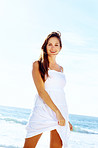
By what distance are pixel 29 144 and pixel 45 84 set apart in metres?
0.63

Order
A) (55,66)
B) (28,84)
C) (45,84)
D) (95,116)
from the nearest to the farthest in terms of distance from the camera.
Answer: (45,84) < (55,66) < (95,116) < (28,84)

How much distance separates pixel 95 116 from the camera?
33.2m

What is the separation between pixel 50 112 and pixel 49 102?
121mm

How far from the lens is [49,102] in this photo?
2777mm

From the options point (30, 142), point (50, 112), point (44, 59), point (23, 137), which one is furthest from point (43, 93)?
point (23, 137)

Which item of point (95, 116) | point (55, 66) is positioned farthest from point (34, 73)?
point (95, 116)

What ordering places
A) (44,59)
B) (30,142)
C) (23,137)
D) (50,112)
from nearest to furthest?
(30,142) < (50,112) < (44,59) < (23,137)

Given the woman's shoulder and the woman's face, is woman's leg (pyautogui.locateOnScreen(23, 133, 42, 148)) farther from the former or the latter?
the woman's face

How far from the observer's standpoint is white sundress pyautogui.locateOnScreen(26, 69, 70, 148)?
2.76 meters

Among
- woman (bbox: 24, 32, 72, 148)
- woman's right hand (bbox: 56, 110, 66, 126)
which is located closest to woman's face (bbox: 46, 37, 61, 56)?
woman (bbox: 24, 32, 72, 148)

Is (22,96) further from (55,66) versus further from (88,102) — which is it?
(55,66)

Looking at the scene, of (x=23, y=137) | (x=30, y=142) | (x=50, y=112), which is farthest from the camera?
(x=23, y=137)

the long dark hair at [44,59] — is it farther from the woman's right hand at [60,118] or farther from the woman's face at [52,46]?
the woman's right hand at [60,118]

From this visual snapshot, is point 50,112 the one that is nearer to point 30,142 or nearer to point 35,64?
point 30,142
